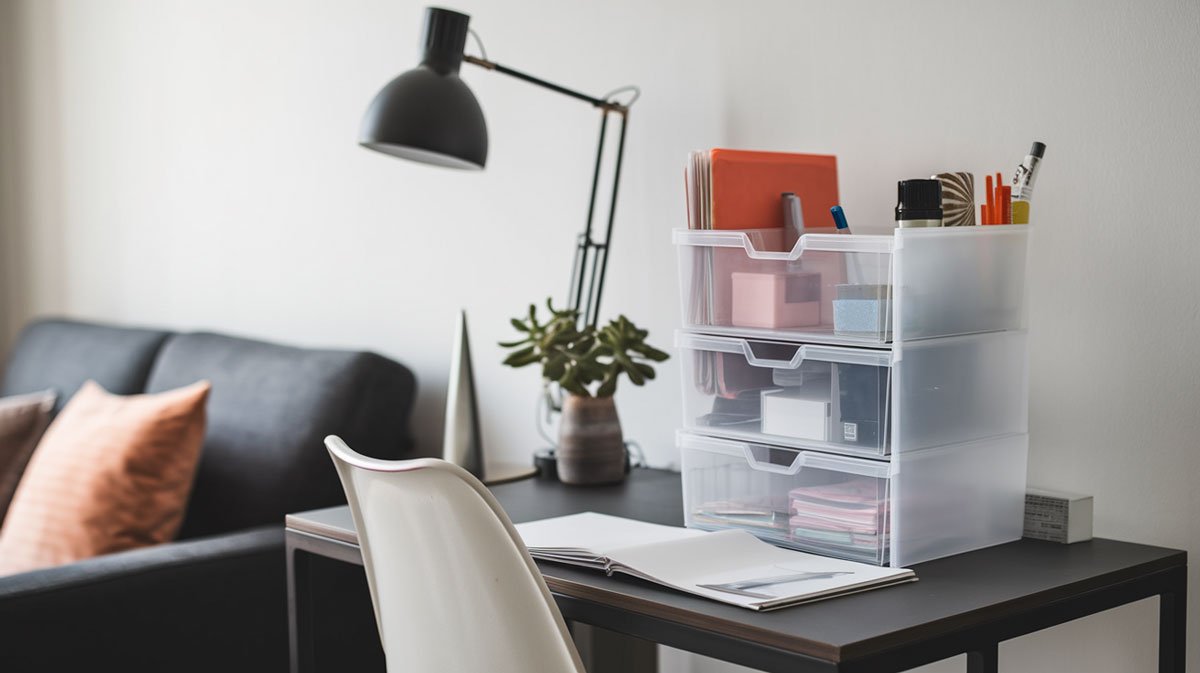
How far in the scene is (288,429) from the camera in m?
2.20

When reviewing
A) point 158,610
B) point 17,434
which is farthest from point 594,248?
point 17,434

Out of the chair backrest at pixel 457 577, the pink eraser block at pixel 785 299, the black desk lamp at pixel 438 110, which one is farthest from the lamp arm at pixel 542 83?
the chair backrest at pixel 457 577

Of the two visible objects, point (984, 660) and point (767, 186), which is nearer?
point (984, 660)

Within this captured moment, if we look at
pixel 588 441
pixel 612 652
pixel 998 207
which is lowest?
pixel 612 652

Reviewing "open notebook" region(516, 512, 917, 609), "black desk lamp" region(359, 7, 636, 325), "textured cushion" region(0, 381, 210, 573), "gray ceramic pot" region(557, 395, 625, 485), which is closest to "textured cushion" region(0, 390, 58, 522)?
"textured cushion" region(0, 381, 210, 573)

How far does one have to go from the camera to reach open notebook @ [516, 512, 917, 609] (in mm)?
1146

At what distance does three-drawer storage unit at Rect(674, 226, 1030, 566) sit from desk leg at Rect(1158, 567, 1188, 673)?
171 millimetres

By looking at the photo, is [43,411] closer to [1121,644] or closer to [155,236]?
[155,236]

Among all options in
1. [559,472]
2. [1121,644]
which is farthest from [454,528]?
[1121,644]

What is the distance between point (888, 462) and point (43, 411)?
6.47 feet

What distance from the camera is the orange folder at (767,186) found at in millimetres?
1449

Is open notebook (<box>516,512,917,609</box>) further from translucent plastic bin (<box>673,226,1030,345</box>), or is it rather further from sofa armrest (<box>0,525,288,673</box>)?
sofa armrest (<box>0,525,288,673</box>)

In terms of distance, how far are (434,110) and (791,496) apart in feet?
2.44

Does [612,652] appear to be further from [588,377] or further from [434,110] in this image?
[434,110]
